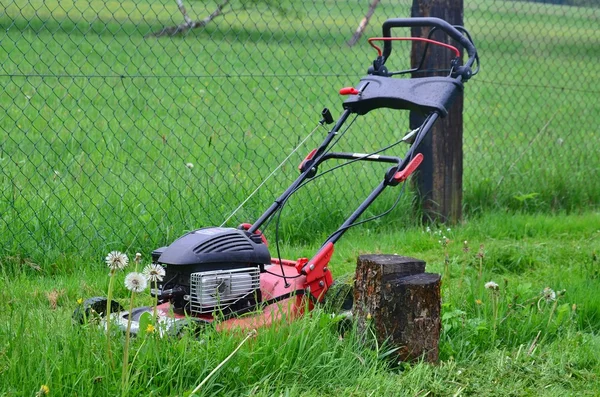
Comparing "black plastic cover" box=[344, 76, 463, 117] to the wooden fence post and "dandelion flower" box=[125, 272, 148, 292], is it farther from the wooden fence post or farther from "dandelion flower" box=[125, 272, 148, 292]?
"dandelion flower" box=[125, 272, 148, 292]

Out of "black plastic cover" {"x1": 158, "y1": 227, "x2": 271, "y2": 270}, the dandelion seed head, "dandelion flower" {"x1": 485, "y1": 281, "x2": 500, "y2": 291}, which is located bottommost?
"dandelion flower" {"x1": 485, "y1": 281, "x2": 500, "y2": 291}

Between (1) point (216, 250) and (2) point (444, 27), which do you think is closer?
(1) point (216, 250)

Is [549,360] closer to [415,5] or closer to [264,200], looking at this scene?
[264,200]

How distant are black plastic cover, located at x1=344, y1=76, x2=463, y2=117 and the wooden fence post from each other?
4.67 feet

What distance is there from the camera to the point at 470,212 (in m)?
6.30

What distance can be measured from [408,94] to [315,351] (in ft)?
4.82

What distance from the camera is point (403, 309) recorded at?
3.42 meters

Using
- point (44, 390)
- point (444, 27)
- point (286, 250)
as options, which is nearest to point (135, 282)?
point (44, 390)

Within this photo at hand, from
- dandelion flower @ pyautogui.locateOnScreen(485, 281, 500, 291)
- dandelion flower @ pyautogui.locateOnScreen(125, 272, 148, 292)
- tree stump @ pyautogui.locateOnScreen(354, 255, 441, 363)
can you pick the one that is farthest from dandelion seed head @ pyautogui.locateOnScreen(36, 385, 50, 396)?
dandelion flower @ pyautogui.locateOnScreen(485, 281, 500, 291)

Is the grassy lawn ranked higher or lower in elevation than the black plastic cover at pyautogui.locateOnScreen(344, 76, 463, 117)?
lower

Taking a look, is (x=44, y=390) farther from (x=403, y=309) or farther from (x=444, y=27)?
(x=444, y=27)

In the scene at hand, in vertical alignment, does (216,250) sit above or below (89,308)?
above

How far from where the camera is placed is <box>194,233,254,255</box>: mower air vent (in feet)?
11.6

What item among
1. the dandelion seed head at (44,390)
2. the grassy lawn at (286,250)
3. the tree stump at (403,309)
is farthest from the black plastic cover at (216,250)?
the dandelion seed head at (44,390)
